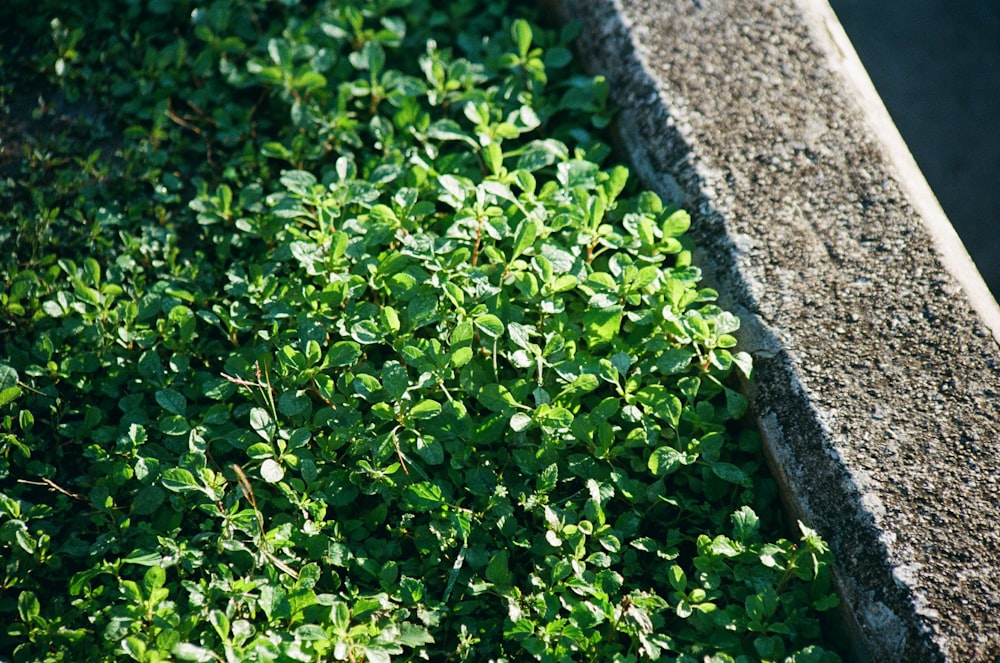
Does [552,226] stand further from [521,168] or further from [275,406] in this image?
[275,406]

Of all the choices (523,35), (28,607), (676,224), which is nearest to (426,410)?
(676,224)

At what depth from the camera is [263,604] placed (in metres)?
1.75

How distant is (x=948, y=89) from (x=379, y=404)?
2.88 meters

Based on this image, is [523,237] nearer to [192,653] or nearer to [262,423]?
[262,423]

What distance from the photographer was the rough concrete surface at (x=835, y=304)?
5.84 feet

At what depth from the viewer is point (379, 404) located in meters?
1.98

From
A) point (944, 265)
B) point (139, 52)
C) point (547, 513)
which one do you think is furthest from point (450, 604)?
point (139, 52)

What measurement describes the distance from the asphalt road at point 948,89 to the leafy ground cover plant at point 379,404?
152cm

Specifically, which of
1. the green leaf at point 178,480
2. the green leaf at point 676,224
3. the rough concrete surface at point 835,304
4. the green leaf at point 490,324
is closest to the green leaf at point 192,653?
the green leaf at point 178,480

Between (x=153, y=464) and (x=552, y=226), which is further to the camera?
(x=552, y=226)

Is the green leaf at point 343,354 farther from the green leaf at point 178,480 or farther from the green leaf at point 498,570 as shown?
the green leaf at point 498,570

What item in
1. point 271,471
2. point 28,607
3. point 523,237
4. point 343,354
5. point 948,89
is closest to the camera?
point 28,607

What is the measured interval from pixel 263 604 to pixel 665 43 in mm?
A: 1951

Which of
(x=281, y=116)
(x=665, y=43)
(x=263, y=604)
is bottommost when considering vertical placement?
(x=263, y=604)
